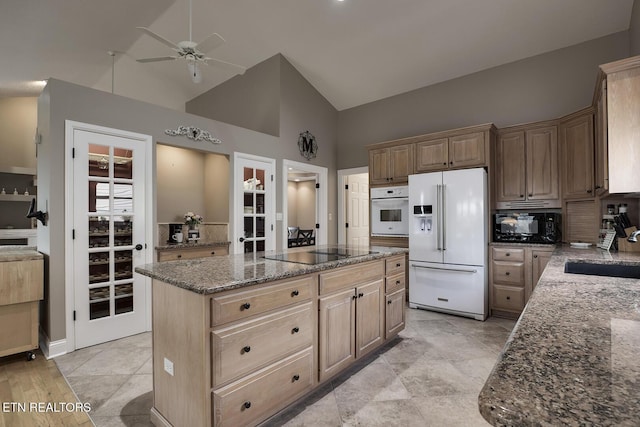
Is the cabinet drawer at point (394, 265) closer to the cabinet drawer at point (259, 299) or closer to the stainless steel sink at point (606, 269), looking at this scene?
the cabinet drawer at point (259, 299)

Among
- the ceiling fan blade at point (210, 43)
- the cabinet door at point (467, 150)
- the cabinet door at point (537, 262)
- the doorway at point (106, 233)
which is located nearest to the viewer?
the doorway at point (106, 233)

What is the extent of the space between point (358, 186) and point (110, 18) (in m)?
4.32

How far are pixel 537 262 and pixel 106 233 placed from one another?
4648mm

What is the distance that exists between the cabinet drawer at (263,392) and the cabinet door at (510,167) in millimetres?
3338

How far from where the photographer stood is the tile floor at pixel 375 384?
1998 mm

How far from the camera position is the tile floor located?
A: 1998 millimetres

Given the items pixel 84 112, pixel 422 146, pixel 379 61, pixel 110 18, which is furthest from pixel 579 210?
pixel 110 18

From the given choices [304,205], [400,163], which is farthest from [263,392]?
[304,205]

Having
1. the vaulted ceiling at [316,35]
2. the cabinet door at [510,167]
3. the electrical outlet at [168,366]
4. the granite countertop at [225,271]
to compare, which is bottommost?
the electrical outlet at [168,366]

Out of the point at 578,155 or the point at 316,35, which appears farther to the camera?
the point at 316,35

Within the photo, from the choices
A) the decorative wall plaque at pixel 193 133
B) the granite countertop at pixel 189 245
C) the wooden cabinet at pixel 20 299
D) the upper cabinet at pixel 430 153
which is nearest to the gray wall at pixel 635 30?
the upper cabinet at pixel 430 153

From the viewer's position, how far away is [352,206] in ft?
19.7

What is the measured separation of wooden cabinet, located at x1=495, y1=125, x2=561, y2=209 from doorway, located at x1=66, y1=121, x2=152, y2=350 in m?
4.25

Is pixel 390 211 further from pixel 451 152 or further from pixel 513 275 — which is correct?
pixel 513 275
